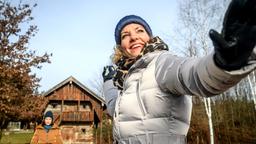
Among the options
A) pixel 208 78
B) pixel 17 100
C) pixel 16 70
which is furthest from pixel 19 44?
pixel 208 78

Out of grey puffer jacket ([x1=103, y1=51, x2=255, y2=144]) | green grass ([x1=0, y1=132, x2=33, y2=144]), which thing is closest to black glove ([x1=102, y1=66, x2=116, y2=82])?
grey puffer jacket ([x1=103, y1=51, x2=255, y2=144])

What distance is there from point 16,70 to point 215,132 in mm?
14197

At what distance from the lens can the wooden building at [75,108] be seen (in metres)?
30.3

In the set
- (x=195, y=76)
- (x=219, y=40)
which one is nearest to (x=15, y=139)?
(x=195, y=76)

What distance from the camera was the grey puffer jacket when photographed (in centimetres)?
166

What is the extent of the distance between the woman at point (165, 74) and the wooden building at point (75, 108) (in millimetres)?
28146

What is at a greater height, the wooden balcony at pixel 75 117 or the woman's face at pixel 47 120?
the wooden balcony at pixel 75 117

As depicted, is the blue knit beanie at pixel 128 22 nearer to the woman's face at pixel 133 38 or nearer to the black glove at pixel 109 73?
the woman's face at pixel 133 38

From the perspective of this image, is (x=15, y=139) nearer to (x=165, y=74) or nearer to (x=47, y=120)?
(x=47, y=120)

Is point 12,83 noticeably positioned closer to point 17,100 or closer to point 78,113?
point 17,100

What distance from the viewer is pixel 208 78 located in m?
1.34

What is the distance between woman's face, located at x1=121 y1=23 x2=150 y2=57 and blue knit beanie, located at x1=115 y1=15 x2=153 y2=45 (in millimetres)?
28

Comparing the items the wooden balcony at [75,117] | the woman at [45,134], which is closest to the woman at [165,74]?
the woman at [45,134]

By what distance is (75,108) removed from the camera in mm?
31359
